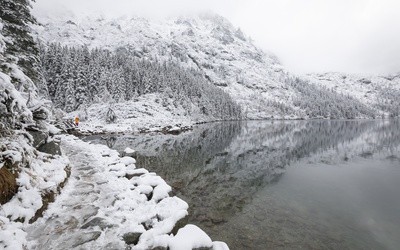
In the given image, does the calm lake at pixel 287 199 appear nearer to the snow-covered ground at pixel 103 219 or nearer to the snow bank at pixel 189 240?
the snow-covered ground at pixel 103 219

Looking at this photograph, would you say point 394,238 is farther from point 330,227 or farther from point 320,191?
point 320,191

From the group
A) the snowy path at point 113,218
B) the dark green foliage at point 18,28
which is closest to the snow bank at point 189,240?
the snowy path at point 113,218

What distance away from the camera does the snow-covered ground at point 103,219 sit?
686 centimetres

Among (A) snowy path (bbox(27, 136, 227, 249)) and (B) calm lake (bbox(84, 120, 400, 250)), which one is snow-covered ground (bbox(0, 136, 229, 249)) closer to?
(A) snowy path (bbox(27, 136, 227, 249))

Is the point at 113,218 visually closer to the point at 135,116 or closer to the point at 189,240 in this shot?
the point at 189,240

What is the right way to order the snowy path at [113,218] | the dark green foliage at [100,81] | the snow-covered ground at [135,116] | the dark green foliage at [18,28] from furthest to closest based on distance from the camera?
the dark green foliage at [100,81] → the snow-covered ground at [135,116] → the dark green foliage at [18,28] → the snowy path at [113,218]

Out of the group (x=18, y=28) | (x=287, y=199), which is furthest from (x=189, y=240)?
(x=18, y=28)

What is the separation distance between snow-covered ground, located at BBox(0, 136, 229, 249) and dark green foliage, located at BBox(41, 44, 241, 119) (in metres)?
50.1

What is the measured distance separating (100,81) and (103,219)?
7750cm

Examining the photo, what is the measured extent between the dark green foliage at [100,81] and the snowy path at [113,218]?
4929cm

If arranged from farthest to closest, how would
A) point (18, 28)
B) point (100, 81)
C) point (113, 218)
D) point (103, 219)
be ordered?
point (100, 81), point (18, 28), point (113, 218), point (103, 219)

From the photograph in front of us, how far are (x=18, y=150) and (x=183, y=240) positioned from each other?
7.01m

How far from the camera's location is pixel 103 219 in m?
8.12

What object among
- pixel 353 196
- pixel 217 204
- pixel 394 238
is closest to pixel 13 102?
pixel 217 204
